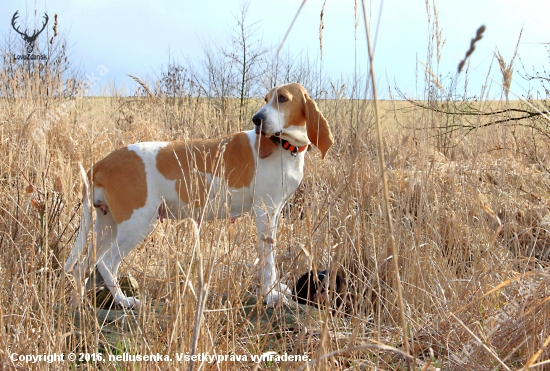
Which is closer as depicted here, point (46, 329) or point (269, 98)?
point (46, 329)

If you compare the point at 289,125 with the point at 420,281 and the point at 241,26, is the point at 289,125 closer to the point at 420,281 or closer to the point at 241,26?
the point at 420,281

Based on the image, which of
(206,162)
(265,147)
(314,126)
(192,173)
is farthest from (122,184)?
(314,126)

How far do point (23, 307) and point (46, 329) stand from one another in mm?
277

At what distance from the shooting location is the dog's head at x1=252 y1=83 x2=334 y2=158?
2.71 meters

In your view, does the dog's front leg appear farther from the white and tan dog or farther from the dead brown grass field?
the white and tan dog

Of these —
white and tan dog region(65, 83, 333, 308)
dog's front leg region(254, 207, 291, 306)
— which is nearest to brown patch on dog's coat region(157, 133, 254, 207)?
white and tan dog region(65, 83, 333, 308)

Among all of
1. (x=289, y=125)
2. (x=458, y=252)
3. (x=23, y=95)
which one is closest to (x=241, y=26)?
(x=23, y=95)

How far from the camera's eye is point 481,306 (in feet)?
6.89

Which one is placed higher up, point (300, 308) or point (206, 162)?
point (206, 162)

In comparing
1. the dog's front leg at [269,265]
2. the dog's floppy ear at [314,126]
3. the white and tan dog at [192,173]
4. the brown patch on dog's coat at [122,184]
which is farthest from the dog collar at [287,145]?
the brown patch on dog's coat at [122,184]

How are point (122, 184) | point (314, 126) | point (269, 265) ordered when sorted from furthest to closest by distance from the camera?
point (314, 126) → point (122, 184) → point (269, 265)

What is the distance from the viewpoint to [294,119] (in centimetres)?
278

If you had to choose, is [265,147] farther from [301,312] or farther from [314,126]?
[301,312]

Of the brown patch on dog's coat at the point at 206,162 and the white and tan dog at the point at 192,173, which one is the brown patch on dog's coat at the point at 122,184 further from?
the brown patch on dog's coat at the point at 206,162
